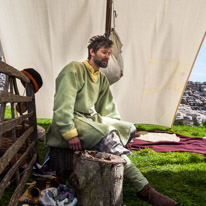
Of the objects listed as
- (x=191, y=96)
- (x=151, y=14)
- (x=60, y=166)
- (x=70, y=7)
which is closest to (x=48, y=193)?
(x=60, y=166)

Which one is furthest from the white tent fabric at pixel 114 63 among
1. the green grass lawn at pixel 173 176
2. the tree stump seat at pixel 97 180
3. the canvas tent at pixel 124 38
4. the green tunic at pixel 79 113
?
the tree stump seat at pixel 97 180

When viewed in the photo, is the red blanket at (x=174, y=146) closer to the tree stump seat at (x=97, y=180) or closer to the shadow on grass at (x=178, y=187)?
the shadow on grass at (x=178, y=187)

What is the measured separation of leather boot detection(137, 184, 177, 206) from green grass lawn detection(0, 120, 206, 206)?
0.05 m

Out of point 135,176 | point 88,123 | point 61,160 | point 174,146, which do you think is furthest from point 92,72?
point 174,146

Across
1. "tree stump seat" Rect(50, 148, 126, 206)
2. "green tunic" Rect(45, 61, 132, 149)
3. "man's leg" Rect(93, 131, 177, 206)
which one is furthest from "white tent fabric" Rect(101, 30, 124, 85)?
"tree stump seat" Rect(50, 148, 126, 206)

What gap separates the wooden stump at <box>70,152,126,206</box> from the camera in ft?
5.18

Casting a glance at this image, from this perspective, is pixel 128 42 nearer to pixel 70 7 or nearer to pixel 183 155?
pixel 70 7

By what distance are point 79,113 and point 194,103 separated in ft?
20.4

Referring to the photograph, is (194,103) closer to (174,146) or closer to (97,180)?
(174,146)

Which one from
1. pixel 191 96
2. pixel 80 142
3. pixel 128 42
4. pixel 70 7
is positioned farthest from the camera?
pixel 191 96

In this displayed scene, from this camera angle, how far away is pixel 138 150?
3371 mm

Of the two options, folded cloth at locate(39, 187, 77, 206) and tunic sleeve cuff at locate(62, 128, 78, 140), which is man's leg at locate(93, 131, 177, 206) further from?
folded cloth at locate(39, 187, 77, 206)

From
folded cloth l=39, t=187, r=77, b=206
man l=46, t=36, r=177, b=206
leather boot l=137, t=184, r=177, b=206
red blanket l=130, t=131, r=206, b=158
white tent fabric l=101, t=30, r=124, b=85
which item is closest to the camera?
folded cloth l=39, t=187, r=77, b=206

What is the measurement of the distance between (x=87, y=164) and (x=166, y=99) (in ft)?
11.2
